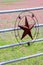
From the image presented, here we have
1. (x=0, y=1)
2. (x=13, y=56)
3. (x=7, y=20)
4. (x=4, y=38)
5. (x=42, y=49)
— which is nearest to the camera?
(x=13, y=56)

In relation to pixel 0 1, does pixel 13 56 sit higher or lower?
higher

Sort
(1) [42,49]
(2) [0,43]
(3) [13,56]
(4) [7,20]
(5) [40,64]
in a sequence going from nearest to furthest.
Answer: (5) [40,64] < (3) [13,56] < (1) [42,49] < (2) [0,43] < (4) [7,20]

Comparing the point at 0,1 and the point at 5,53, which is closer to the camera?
the point at 5,53

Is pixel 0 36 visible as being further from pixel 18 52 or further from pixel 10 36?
pixel 18 52

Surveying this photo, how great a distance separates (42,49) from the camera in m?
5.10

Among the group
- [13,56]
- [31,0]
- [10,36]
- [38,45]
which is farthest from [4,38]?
[31,0]

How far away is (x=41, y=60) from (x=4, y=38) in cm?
182

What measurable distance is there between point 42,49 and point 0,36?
4.85 ft

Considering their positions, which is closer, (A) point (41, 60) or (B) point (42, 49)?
(A) point (41, 60)

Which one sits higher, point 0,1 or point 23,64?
point 23,64

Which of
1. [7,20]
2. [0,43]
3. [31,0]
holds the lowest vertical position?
[31,0]

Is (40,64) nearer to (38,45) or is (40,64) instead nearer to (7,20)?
(38,45)

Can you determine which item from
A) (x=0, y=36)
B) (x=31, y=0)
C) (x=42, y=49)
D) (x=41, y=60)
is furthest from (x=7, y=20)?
(x=31, y=0)

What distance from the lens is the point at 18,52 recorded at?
4.91 meters
